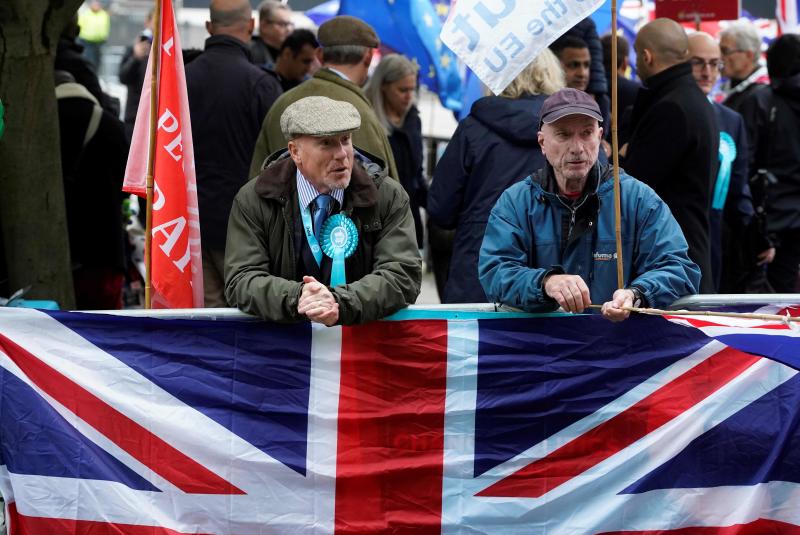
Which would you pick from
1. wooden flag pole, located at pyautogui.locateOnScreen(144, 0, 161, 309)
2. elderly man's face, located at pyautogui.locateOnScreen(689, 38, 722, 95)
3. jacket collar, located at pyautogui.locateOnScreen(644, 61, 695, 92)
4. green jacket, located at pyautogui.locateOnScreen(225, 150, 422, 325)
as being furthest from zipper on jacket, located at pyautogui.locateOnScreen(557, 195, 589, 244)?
elderly man's face, located at pyautogui.locateOnScreen(689, 38, 722, 95)

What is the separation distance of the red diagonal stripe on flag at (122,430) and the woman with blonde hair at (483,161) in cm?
207

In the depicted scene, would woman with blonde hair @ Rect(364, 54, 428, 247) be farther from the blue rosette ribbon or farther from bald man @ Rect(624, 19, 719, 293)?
the blue rosette ribbon

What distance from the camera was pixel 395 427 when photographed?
5.03 m

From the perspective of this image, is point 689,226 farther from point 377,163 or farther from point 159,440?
point 159,440

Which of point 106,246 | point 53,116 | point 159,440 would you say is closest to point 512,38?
point 159,440

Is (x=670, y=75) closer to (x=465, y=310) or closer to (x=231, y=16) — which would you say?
(x=231, y=16)

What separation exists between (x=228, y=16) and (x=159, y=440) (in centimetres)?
333

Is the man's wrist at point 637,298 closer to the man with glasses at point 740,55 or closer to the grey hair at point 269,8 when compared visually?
the man with glasses at point 740,55

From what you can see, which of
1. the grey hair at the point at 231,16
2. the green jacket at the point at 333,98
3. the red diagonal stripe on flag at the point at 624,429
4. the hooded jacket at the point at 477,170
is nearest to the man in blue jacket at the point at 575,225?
the red diagonal stripe on flag at the point at 624,429

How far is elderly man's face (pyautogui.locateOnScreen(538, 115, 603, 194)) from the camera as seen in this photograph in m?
5.17

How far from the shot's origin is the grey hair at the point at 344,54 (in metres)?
7.09

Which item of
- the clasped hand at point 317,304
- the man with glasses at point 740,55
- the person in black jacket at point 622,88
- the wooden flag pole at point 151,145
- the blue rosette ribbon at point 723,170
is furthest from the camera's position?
the man with glasses at point 740,55

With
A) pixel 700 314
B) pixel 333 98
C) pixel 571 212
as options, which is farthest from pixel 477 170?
pixel 700 314

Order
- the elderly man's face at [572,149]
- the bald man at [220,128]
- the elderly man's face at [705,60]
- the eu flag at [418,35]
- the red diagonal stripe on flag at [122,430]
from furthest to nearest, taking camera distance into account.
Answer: the eu flag at [418,35]
the elderly man's face at [705,60]
the bald man at [220,128]
the elderly man's face at [572,149]
the red diagonal stripe on flag at [122,430]
